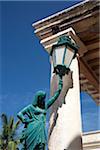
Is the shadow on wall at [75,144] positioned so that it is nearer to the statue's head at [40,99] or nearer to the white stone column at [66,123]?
the white stone column at [66,123]

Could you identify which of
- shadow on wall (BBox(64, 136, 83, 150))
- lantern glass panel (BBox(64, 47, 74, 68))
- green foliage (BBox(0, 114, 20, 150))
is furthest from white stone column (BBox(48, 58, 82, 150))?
green foliage (BBox(0, 114, 20, 150))

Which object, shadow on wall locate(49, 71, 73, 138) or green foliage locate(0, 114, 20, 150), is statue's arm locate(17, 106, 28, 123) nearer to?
shadow on wall locate(49, 71, 73, 138)

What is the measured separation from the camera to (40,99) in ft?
14.6

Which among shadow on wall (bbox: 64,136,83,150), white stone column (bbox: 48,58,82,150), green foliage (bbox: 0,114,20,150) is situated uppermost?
green foliage (bbox: 0,114,20,150)

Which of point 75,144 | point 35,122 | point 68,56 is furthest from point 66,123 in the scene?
point 35,122

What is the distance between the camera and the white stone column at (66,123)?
18.5 ft

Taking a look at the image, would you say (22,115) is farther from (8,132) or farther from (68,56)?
(8,132)

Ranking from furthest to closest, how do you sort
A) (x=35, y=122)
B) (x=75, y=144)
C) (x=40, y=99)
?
(x=75, y=144)
(x=40, y=99)
(x=35, y=122)

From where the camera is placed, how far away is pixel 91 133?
27.8 feet

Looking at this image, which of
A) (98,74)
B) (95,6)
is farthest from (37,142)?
(98,74)

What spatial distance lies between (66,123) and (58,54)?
1382 mm

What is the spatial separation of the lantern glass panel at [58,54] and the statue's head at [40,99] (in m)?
0.59

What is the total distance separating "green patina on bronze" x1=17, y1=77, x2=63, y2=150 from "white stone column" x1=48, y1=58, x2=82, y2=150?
1335 millimetres

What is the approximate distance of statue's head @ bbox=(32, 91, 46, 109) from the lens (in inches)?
173
